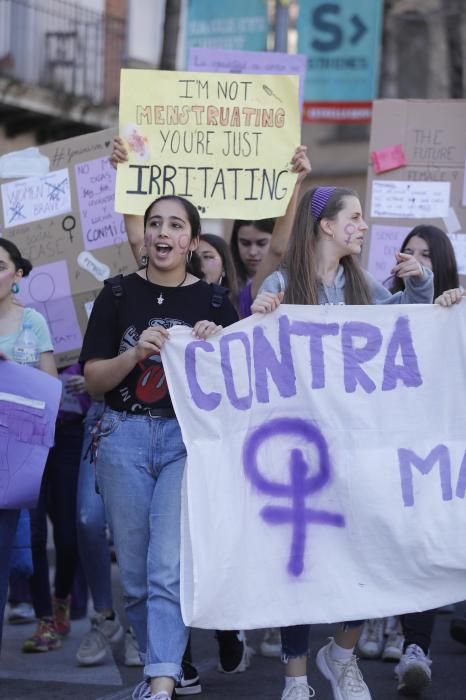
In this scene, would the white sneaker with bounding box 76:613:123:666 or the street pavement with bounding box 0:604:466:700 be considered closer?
the street pavement with bounding box 0:604:466:700

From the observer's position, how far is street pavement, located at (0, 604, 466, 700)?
19.6 feet

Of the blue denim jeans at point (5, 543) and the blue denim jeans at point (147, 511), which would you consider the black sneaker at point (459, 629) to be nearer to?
the blue denim jeans at point (147, 511)

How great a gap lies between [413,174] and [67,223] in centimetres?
181

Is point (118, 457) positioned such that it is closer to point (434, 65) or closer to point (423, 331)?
point (423, 331)

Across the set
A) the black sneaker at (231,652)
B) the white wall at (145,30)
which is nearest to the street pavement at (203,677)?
the black sneaker at (231,652)

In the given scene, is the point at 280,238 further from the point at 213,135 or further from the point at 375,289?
the point at 213,135

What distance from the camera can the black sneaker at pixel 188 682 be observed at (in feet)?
19.3

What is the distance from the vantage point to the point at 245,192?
6.59 metres

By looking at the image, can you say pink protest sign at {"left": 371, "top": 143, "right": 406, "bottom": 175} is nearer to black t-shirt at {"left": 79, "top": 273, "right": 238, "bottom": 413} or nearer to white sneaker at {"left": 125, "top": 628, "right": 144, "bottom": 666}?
black t-shirt at {"left": 79, "top": 273, "right": 238, "bottom": 413}

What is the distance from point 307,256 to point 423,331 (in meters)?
0.53

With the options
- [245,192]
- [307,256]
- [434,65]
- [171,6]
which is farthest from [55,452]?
[434,65]

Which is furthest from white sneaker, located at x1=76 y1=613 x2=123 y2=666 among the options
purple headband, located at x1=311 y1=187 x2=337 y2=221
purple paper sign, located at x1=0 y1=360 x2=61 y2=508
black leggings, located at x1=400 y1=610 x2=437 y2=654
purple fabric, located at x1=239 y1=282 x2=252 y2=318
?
purple headband, located at x1=311 y1=187 x2=337 y2=221

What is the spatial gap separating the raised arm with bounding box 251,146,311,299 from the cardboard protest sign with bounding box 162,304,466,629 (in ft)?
2.67

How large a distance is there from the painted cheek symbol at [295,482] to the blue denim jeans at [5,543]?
42.7 inches
